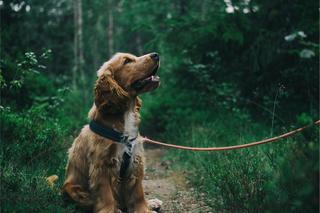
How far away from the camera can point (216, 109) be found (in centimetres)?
972

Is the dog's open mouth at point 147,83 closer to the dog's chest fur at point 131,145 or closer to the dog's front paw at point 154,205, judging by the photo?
the dog's chest fur at point 131,145

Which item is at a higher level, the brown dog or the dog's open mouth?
the dog's open mouth

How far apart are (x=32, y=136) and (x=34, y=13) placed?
479 inches

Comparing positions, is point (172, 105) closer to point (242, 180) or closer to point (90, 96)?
point (90, 96)

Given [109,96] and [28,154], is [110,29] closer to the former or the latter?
[28,154]

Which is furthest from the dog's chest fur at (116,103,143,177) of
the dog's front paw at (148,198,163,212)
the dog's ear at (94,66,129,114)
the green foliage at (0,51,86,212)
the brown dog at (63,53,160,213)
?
the green foliage at (0,51,86,212)

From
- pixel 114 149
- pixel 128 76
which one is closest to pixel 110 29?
pixel 128 76

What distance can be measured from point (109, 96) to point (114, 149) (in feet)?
1.92

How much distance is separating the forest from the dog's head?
125cm

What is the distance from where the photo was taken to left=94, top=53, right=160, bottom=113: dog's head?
5.04 m

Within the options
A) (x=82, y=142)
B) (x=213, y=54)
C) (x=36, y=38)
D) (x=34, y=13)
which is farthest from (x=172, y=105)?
A: (x=34, y=13)

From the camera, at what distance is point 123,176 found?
16.4 feet

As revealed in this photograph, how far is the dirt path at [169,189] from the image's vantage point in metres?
5.52

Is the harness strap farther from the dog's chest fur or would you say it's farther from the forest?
the forest
